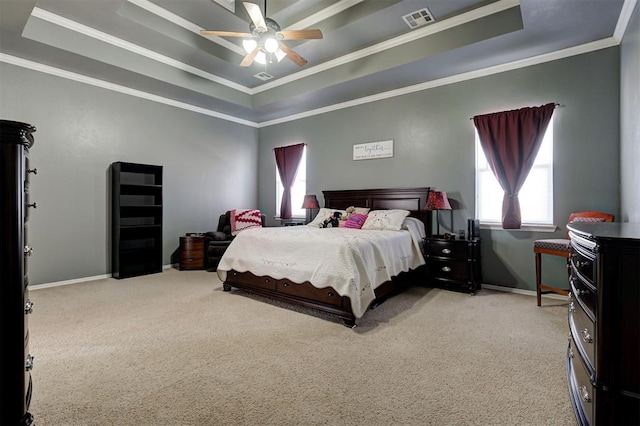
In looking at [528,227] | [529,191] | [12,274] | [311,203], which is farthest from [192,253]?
[529,191]

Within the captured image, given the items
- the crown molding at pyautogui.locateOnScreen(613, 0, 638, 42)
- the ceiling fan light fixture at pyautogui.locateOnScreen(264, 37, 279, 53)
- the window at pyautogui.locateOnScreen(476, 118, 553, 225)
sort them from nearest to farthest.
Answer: the crown molding at pyautogui.locateOnScreen(613, 0, 638, 42), the ceiling fan light fixture at pyautogui.locateOnScreen(264, 37, 279, 53), the window at pyautogui.locateOnScreen(476, 118, 553, 225)

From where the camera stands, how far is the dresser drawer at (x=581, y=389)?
1.38 metres

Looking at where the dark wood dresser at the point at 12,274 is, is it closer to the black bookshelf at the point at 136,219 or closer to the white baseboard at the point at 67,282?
the white baseboard at the point at 67,282

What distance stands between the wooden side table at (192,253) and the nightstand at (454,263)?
3.73 metres

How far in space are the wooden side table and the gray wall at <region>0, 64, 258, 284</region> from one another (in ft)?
1.50

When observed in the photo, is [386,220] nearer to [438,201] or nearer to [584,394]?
[438,201]

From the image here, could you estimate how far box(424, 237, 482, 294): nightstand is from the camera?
4.02 meters

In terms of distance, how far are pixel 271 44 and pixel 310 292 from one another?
280cm

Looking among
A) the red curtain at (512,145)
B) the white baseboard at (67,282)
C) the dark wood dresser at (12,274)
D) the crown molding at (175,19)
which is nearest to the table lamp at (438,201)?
the red curtain at (512,145)

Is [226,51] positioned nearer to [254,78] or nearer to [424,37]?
[254,78]

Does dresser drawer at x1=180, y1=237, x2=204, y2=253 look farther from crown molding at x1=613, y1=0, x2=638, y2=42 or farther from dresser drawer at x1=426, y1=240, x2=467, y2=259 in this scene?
crown molding at x1=613, y1=0, x2=638, y2=42

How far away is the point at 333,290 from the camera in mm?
3059

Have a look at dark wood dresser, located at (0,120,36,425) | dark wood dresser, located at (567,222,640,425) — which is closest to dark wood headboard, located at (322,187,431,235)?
dark wood dresser, located at (567,222,640,425)

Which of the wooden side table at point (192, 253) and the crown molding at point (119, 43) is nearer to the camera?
the crown molding at point (119, 43)
